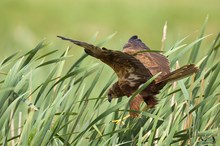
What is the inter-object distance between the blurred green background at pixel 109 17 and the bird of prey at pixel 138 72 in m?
4.98

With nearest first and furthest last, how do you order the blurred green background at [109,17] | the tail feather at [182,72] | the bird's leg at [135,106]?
the tail feather at [182,72]
the bird's leg at [135,106]
the blurred green background at [109,17]

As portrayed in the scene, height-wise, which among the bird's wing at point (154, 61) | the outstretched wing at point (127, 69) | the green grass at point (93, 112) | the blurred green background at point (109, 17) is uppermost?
the blurred green background at point (109, 17)

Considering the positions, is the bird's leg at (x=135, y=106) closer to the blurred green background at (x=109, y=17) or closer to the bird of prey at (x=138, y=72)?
the bird of prey at (x=138, y=72)

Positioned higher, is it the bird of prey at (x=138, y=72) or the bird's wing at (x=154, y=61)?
the bird's wing at (x=154, y=61)

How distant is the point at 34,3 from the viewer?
29.4ft

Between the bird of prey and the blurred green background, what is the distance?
498cm

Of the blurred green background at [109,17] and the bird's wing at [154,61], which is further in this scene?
the blurred green background at [109,17]

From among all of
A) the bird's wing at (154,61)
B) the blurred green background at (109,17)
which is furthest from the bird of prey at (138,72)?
the blurred green background at (109,17)

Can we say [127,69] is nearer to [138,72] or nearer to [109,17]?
[138,72]

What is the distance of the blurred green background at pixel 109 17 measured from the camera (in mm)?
8070

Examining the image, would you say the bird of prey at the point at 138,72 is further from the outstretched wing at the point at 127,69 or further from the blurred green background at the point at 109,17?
the blurred green background at the point at 109,17

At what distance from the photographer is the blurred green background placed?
8070 millimetres

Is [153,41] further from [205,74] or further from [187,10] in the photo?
[205,74]

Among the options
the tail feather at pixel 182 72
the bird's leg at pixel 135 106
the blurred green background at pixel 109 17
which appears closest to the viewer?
the tail feather at pixel 182 72
